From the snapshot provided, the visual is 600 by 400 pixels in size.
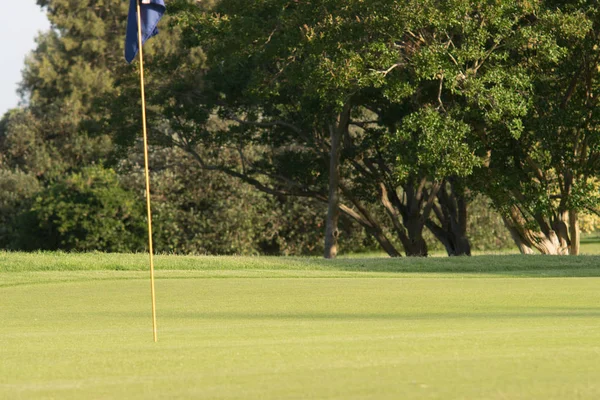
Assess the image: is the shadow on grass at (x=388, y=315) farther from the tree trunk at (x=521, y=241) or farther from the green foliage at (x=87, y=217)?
the green foliage at (x=87, y=217)

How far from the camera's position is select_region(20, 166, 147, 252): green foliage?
39188mm

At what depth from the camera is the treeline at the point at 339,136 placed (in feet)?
80.2

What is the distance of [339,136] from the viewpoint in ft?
99.1

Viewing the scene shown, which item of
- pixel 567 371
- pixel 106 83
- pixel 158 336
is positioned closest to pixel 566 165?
pixel 158 336

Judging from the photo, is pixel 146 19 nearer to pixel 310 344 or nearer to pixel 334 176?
pixel 310 344

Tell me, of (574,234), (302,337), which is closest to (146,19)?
(302,337)

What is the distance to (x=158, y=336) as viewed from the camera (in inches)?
330

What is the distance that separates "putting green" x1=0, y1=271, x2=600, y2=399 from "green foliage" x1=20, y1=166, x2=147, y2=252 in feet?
82.3

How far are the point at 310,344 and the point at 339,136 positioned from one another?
76.0 ft

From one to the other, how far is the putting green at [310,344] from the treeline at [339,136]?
435 inches

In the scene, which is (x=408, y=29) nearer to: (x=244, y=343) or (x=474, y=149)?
(x=474, y=149)

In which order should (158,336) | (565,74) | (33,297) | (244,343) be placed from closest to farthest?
1. (244,343)
2. (158,336)
3. (33,297)
4. (565,74)

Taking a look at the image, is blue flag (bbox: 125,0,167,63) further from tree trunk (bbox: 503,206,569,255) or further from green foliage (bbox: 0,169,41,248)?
green foliage (bbox: 0,169,41,248)

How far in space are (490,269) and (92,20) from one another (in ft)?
144
